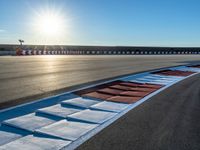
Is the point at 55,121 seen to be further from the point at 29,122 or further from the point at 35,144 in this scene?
the point at 35,144

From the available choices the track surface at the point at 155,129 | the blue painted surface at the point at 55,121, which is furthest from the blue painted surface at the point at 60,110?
the track surface at the point at 155,129

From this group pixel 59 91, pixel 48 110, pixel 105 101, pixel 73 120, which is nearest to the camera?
pixel 73 120

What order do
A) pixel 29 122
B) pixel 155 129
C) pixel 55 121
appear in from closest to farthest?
pixel 155 129
pixel 29 122
pixel 55 121

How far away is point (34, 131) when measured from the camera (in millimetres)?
4961

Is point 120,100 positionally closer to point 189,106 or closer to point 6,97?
point 189,106

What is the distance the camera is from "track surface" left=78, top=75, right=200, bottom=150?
4363mm

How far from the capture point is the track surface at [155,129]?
172 inches

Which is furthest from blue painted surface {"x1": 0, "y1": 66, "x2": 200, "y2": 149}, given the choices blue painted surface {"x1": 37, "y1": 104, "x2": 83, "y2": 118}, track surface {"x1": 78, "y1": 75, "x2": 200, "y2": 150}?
track surface {"x1": 78, "y1": 75, "x2": 200, "y2": 150}

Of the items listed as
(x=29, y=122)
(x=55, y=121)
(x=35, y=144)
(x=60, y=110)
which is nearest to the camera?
(x=35, y=144)

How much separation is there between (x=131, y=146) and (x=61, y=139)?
1.21 m

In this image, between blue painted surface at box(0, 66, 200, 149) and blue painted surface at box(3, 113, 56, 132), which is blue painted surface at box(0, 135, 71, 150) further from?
blue painted surface at box(3, 113, 56, 132)

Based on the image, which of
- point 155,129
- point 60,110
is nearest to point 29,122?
point 60,110

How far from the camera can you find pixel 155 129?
16.9 ft

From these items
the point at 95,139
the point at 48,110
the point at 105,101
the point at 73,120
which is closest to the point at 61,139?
the point at 95,139
